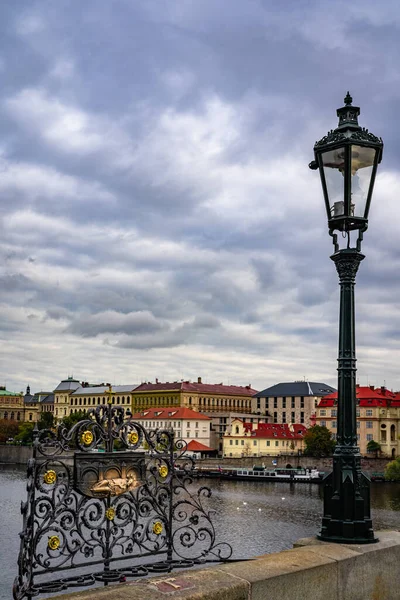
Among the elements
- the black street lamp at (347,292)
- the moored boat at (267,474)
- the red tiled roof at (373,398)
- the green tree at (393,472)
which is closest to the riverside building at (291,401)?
the red tiled roof at (373,398)

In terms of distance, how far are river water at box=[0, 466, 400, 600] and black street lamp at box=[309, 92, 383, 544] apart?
71.8 ft

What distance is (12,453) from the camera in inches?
4683

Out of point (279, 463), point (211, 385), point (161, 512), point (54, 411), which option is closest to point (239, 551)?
point (161, 512)

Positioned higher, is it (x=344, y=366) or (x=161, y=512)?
(x=344, y=366)

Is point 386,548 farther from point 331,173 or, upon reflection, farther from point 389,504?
point 389,504

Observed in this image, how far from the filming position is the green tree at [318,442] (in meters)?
95.2

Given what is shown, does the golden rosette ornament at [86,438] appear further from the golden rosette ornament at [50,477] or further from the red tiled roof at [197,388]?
Answer: the red tiled roof at [197,388]

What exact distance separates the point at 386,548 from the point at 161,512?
196 centimetres

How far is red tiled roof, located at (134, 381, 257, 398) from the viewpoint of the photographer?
449 feet

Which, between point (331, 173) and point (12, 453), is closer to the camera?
point (331, 173)

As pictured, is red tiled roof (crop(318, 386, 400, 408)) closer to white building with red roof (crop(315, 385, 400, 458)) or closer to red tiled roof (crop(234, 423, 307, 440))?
white building with red roof (crop(315, 385, 400, 458))

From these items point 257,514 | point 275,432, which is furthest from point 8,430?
point 257,514

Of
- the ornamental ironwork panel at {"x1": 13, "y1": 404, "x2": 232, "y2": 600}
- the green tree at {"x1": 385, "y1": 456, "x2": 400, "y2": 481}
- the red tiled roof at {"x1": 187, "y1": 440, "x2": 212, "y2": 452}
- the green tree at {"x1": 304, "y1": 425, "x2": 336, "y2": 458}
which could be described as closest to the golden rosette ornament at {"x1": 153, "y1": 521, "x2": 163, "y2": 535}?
the ornamental ironwork panel at {"x1": 13, "y1": 404, "x2": 232, "y2": 600}

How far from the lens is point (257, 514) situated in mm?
52156
